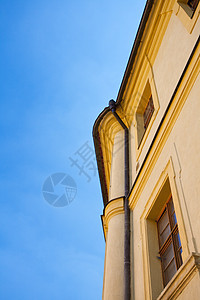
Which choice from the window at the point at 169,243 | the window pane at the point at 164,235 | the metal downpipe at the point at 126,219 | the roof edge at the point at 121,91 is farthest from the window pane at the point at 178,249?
the roof edge at the point at 121,91

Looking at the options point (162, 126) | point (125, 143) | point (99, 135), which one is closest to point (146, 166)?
point (162, 126)

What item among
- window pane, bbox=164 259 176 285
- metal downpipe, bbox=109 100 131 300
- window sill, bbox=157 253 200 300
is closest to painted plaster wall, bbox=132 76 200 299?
metal downpipe, bbox=109 100 131 300

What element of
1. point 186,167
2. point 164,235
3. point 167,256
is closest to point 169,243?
point 167,256

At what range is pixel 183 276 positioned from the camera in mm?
4156

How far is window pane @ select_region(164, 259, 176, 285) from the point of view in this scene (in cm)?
546

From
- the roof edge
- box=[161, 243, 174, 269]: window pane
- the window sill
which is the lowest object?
the window sill

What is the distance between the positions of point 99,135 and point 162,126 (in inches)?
224

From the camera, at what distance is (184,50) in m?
6.93

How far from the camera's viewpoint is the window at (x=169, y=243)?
5464 mm

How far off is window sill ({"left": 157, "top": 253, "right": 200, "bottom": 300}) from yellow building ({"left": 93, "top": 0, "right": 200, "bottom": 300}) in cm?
1

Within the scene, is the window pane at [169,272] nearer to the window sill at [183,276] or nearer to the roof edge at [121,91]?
the window sill at [183,276]

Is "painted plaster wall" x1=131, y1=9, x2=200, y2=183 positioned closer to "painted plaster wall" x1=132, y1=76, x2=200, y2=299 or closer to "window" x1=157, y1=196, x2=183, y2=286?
"painted plaster wall" x1=132, y1=76, x2=200, y2=299

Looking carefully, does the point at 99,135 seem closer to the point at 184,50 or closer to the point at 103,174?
the point at 103,174

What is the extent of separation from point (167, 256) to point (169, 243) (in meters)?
0.23
